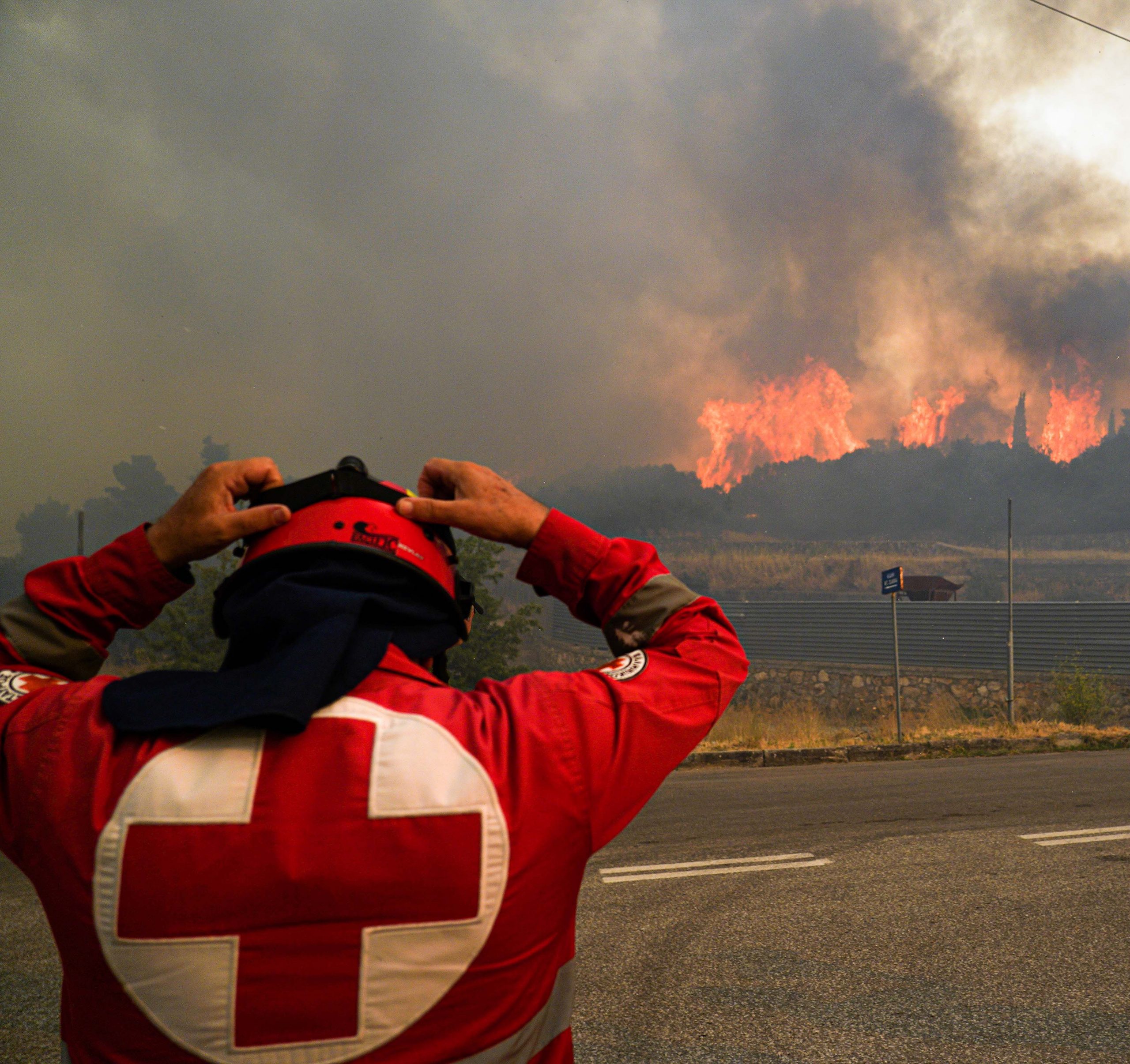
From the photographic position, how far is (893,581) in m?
13.4

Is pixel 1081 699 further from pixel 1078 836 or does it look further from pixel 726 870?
pixel 726 870

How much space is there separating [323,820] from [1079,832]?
743cm

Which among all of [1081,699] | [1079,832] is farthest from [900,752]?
[1081,699]

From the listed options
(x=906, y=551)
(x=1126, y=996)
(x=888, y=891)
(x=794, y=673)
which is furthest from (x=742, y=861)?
(x=906, y=551)

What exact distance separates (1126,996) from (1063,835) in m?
3.39

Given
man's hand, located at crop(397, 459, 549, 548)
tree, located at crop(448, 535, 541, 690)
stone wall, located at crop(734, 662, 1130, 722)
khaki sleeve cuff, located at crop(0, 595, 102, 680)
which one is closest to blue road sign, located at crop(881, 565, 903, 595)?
tree, located at crop(448, 535, 541, 690)

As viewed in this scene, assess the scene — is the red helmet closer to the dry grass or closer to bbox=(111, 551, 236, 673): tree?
the dry grass

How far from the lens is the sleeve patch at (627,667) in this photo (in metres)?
1.18

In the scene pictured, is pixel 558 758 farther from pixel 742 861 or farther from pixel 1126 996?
pixel 742 861

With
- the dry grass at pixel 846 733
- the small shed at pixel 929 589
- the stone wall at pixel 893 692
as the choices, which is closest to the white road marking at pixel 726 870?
the dry grass at pixel 846 733

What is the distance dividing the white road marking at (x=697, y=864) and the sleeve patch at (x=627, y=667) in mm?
4553

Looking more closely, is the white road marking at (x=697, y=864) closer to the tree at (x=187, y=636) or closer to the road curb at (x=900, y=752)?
the road curb at (x=900, y=752)

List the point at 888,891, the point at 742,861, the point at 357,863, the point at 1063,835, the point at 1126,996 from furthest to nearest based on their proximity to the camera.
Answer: the point at 1063,835 < the point at 742,861 < the point at 888,891 < the point at 1126,996 < the point at 357,863

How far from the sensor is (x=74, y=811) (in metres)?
0.95
